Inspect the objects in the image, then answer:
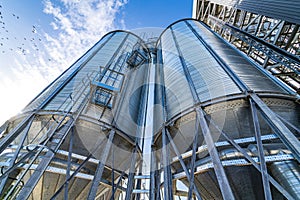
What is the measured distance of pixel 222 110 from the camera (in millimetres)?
5391

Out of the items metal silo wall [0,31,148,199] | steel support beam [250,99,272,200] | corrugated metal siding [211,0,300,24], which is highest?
corrugated metal siding [211,0,300,24]

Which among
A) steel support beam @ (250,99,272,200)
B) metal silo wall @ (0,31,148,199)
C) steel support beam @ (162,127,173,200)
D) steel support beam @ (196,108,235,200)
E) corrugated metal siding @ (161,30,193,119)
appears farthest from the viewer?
corrugated metal siding @ (161,30,193,119)

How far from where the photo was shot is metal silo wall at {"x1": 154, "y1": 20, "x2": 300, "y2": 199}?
4.70 meters

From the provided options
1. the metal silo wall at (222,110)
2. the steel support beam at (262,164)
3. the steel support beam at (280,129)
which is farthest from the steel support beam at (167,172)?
the steel support beam at (280,129)

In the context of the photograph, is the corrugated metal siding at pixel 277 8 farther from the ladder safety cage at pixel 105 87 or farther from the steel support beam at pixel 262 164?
the ladder safety cage at pixel 105 87

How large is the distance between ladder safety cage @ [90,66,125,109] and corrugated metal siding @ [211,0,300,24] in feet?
21.0

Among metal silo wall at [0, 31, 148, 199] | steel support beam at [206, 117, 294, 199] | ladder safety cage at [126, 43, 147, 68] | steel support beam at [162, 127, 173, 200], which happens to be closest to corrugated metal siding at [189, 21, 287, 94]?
steel support beam at [206, 117, 294, 199]

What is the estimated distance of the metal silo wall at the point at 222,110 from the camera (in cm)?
470

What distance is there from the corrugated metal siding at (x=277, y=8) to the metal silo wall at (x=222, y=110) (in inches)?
74.3

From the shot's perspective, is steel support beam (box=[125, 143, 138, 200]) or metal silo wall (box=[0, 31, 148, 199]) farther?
steel support beam (box=[125, 143, 138, 200])

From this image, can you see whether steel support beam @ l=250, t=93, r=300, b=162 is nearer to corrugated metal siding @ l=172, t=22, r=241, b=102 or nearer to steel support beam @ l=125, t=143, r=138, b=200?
corrugated metal siding @ l=172, t=22, r=241, b=102

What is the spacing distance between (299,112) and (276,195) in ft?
7.90

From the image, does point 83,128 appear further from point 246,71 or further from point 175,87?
point 246,71

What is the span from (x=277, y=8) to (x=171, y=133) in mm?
6242
